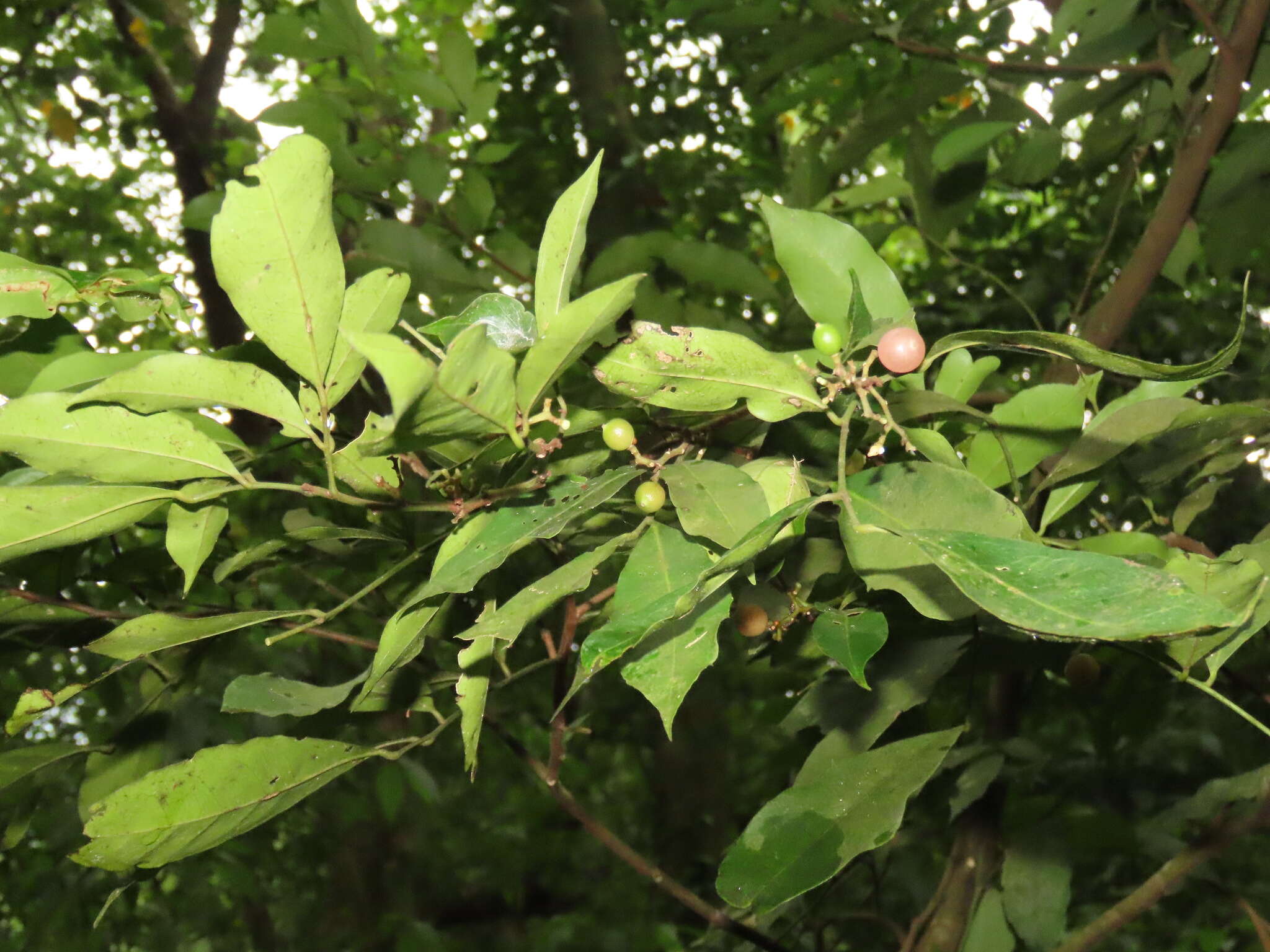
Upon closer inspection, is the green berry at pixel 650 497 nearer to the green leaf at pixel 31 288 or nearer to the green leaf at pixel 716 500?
the green leaf at pixel 716 500

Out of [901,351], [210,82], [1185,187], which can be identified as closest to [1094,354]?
[901,351]

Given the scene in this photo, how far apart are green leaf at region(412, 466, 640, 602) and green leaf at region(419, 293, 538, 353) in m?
0.08

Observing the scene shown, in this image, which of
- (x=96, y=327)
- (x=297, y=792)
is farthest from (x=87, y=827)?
(x=96, y=327)

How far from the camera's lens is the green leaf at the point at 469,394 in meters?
0.33

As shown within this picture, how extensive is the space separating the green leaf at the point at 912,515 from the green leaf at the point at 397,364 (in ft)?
0.75

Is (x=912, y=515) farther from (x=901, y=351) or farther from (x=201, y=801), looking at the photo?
(x=201, y=801)

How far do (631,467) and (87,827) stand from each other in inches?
13.4

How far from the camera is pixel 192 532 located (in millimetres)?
523

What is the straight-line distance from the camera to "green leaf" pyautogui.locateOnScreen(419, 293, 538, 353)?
A: 43 cm

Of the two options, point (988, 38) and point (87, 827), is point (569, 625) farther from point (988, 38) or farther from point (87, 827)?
point (988, 38)

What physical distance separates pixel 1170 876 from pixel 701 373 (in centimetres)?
71

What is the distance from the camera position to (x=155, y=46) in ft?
8.79

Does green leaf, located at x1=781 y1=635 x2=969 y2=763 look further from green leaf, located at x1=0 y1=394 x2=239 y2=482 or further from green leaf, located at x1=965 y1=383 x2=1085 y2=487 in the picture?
green leaf, located at x1=0 y1=394 x2=239 y2=482

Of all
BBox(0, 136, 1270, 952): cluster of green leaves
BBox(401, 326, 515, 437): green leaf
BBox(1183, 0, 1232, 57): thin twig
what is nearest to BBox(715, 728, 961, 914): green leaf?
BBox(0, 136, 1270, 952): cluster of green leaves
